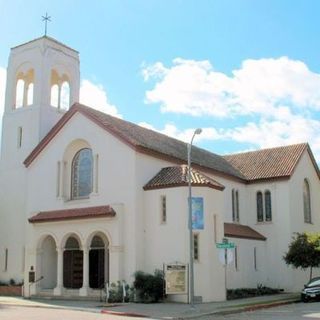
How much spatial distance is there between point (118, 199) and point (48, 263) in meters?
7.30

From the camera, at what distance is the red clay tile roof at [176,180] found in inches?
1234

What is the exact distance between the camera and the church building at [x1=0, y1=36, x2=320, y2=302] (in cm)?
3142

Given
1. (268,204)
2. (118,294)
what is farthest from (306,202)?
(118,294)

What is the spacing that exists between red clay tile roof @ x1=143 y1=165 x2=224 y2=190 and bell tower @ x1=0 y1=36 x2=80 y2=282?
11.1m

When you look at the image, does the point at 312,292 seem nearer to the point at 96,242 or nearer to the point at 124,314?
the point at 124,314

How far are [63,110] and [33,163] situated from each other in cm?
593

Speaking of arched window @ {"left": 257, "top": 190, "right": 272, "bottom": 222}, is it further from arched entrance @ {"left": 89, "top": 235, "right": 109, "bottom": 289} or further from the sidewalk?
arched entrance @ {"left": 89, "top": 235, "right": 109, "bottom": 289}

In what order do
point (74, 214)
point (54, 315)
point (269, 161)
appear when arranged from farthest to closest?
point (269, 161)
point (74, 214)
point (54, 315)

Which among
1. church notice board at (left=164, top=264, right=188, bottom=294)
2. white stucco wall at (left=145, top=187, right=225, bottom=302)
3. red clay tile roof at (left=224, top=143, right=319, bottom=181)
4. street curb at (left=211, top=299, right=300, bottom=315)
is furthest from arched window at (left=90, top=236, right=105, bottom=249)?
red clay tile roof at (left=224, top=143, right=319, bottom=181)

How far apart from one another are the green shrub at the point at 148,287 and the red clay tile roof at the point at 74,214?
4.05 m

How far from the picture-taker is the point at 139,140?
33.8 m

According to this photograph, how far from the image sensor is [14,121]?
41.7 metres

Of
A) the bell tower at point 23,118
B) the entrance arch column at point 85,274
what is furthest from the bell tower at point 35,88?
the entrance arch column at point 85,274

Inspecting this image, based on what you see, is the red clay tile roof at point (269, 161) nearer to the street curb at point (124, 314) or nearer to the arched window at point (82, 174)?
the arched window at point (82, 174)
